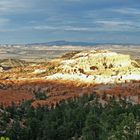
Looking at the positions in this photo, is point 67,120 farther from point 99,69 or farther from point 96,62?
point 96,62

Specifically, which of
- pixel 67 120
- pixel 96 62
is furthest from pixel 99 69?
pixel 67 120

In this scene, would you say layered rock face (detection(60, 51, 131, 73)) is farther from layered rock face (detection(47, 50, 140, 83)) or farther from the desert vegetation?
the desert vegetation

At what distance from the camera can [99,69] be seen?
18575 cm

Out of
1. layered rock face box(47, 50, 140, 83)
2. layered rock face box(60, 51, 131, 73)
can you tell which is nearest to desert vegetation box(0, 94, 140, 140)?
layered rock face box(47, 50, 140, 83)

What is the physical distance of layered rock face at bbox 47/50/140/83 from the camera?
168125 millimetres

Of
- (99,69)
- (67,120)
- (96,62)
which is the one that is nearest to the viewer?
(67,120)

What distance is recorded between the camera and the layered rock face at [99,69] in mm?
168125

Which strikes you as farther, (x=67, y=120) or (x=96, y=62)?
(x=96, y=62)

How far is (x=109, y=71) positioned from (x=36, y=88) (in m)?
33.7

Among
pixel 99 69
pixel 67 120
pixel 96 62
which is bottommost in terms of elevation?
pixel 99 69

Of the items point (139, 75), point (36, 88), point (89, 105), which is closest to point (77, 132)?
point (89, 105)

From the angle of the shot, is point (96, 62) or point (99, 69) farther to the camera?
point (96, 62)

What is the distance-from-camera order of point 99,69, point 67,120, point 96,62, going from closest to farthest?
point 67,120, point 99,69, point 96,62

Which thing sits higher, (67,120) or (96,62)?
(67,120)
